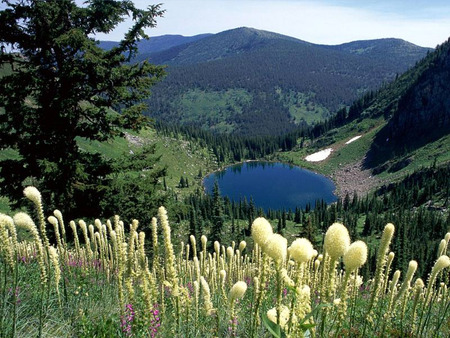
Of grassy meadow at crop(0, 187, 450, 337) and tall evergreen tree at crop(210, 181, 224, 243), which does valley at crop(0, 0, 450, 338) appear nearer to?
grassy meadow at crop(0, 187, 450, 337)

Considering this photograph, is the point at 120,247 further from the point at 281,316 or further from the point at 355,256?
the point at 355,256

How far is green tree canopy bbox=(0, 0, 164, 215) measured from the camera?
12844mm

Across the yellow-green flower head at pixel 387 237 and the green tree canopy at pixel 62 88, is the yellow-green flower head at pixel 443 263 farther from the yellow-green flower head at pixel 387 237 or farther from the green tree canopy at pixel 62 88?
the green tree canopy at pixel 62 88

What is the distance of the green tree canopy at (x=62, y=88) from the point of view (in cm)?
1284

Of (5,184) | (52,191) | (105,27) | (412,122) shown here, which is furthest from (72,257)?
(412,122)

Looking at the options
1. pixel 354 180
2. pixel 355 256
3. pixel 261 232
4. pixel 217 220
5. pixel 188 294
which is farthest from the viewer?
pixel 354 180

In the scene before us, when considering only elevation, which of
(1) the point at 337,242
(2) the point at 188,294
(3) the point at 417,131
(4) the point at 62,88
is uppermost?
(4) the point at 62,88

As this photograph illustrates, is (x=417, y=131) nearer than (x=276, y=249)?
No

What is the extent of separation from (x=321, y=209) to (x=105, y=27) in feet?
405

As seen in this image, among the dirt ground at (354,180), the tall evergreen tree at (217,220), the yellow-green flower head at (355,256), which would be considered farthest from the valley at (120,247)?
the dirt ground at (354,180)

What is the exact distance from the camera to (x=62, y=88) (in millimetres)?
13625

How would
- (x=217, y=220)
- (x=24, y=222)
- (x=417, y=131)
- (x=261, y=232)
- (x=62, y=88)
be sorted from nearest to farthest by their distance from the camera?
(x=261, y=232), (x=24, y=222), (x=62, y=88), (x=217, y=220), (x=417, y=131)

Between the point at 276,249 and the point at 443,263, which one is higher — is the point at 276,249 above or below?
above

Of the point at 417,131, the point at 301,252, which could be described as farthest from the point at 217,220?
the point at 417,131
